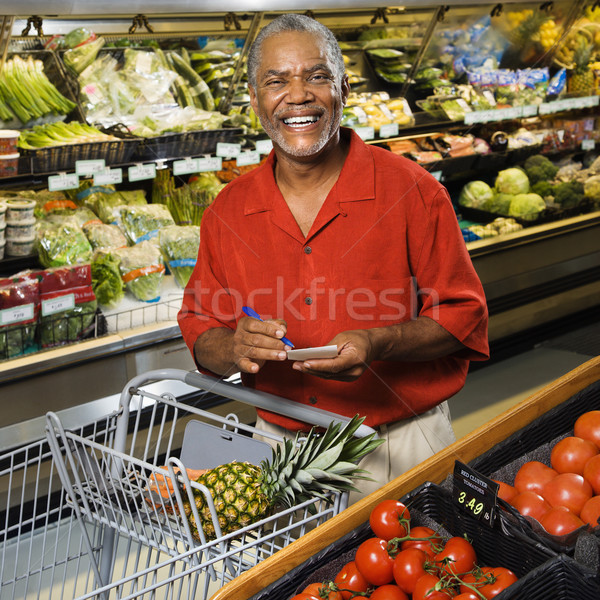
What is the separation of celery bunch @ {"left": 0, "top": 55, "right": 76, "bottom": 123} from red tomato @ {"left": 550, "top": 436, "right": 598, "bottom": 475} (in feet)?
9.16

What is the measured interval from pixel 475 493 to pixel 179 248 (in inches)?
108

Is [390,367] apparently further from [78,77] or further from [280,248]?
[78,77]

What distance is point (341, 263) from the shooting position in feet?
6.07

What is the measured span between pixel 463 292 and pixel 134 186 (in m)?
2.84

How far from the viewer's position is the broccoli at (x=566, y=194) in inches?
209

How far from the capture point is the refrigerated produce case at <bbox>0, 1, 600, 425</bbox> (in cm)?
317

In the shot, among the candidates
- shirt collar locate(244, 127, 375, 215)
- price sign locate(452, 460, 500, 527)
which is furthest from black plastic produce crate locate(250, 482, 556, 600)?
shirt collar locate(244, 127, 375, 215)

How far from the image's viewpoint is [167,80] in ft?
12.9

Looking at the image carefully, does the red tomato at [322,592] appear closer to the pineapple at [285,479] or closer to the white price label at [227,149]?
the pineapple at [285,479]

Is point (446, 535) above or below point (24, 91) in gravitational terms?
below

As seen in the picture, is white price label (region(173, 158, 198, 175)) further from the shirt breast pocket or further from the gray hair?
the shirt breast pocket

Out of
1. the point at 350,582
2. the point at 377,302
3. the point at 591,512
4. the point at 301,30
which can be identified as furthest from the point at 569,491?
the point at 301,30

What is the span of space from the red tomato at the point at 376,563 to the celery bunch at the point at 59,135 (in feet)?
8.08

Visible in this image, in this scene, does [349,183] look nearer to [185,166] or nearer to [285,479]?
[285,479]
